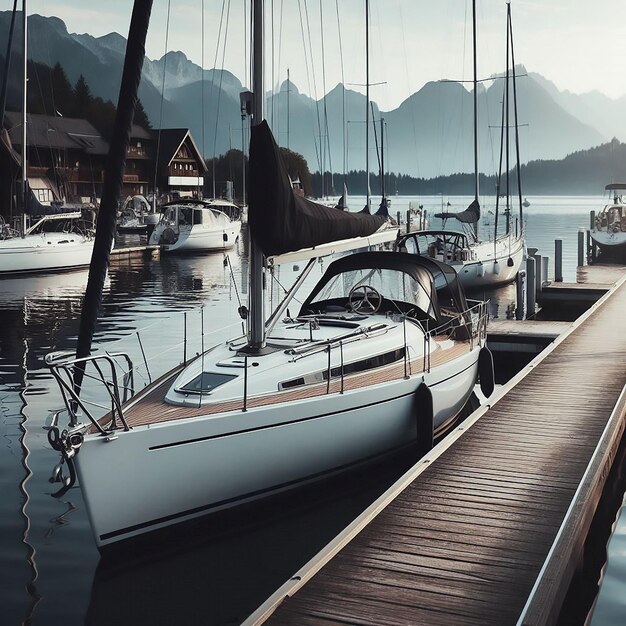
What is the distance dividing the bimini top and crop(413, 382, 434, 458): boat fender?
178 cm

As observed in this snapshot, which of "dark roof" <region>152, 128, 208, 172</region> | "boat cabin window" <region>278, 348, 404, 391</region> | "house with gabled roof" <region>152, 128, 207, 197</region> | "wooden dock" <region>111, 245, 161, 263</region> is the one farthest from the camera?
"house with gabled roof" <region>152, 128, 207, 197</region>

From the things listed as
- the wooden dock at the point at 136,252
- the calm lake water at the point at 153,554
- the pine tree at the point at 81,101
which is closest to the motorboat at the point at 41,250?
the wooden dock at the point at 136,252

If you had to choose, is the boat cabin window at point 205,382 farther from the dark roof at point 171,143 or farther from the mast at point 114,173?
the dark roof at point 171,143

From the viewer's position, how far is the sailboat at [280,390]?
8.14m

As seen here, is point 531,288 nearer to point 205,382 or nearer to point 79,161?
point 205,382

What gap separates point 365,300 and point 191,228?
35.3m

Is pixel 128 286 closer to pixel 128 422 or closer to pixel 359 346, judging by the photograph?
pixel 359 346

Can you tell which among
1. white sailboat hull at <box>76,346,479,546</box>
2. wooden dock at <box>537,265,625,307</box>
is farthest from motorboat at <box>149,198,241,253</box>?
white sailboat hull at <box>76,346,479,546</box>

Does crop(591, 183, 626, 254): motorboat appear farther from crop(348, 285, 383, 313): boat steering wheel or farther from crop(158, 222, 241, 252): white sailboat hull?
crop(348, 285, 383, 313): boat steering wheel

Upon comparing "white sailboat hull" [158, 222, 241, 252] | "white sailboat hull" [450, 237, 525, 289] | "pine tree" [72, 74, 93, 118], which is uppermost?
"pine tree" [72, 74, 93, 118]

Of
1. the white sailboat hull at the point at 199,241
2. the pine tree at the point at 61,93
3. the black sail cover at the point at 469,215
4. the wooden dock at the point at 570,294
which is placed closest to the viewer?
the wooden dock at the point at 570,294

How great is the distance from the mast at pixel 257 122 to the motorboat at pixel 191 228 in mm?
36577

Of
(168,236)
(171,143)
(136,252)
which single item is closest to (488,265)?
(136,252)

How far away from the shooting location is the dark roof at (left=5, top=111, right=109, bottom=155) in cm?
6788
